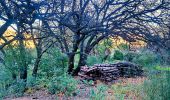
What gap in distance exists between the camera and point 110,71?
1427 cm

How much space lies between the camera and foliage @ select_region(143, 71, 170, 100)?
698 cm

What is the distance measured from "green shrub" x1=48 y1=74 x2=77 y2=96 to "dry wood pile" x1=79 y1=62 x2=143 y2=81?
3.60 meters

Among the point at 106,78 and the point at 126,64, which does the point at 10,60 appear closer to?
the point at 106,78

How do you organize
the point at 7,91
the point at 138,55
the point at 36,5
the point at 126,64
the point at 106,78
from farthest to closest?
the point at 138,55
the point at 126,64
the point at 106,78
the point at 7,91
the point at 36,5

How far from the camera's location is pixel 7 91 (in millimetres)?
11133

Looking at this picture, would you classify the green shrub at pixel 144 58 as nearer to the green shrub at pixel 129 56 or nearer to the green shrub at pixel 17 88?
the green shrub at pixel 129 56

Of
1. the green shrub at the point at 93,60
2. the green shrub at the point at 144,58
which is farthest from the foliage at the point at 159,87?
the green shrub at the point at 93,60

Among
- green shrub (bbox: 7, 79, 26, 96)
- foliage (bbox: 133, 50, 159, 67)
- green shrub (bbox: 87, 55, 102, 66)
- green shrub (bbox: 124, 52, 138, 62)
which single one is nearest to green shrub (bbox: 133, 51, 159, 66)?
foliage (bbox: 133, 50, 159, 67)

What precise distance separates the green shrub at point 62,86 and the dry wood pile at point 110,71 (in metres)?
3.60

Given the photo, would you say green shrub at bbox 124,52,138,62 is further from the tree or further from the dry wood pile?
the tree

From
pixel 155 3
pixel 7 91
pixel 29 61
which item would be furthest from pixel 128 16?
pixel 7 91

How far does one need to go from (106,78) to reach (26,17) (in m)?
9.41

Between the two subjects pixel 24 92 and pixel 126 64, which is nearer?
pixel 24 92

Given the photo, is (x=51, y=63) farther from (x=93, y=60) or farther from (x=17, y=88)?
(x=93, y=60)
